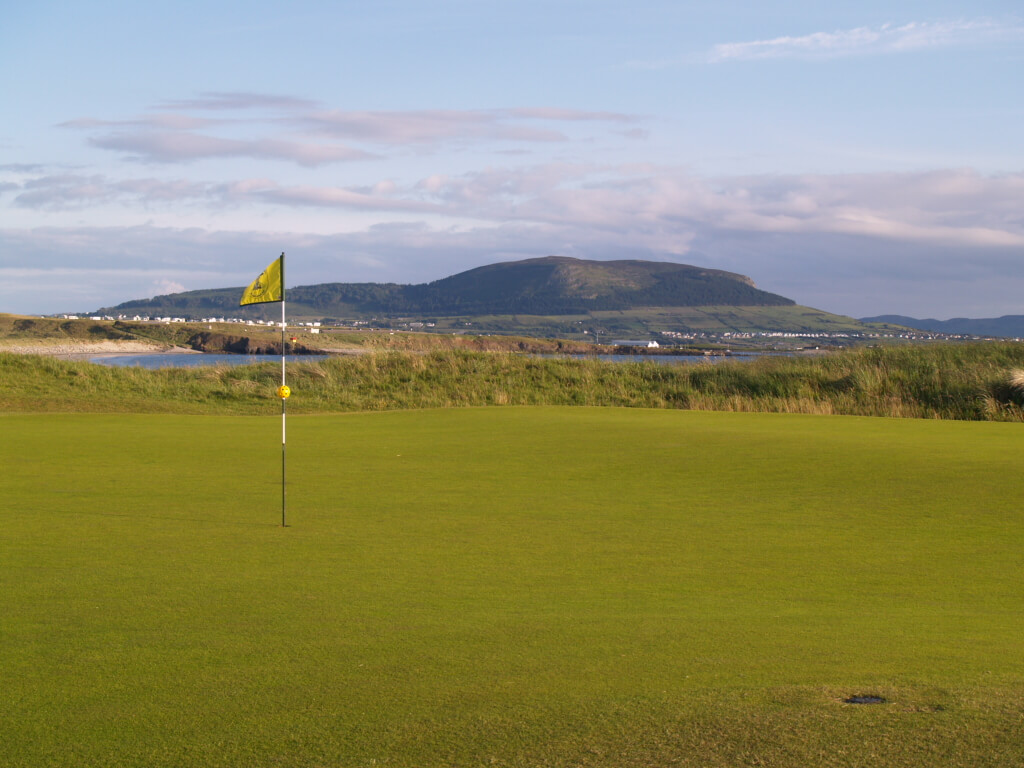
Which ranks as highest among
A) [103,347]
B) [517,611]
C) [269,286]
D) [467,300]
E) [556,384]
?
[467,300]

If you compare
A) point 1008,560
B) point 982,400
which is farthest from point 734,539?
point 982,400

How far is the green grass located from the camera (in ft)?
12.2

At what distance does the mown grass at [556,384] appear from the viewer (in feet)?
79.4

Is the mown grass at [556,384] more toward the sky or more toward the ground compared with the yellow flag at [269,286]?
more toward the ground

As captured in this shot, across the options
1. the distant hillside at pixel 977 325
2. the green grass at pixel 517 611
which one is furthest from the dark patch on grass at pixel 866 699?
the distant hillside at pixel 977 325

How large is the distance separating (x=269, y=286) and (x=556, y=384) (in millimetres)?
21265

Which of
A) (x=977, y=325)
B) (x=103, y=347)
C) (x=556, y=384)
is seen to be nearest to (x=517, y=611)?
(x=556, y=384)

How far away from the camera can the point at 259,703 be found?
4.09 meters

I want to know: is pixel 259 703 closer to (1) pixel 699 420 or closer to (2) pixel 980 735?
(2) pixel 980 735

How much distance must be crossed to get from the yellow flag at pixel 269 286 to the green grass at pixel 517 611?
207 cm

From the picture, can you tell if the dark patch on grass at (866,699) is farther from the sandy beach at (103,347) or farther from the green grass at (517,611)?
the sandy beach at (103,347)

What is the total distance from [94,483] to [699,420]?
426 inches

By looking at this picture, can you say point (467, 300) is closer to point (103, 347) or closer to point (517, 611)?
point (103, 347)

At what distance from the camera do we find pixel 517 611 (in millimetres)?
5746
